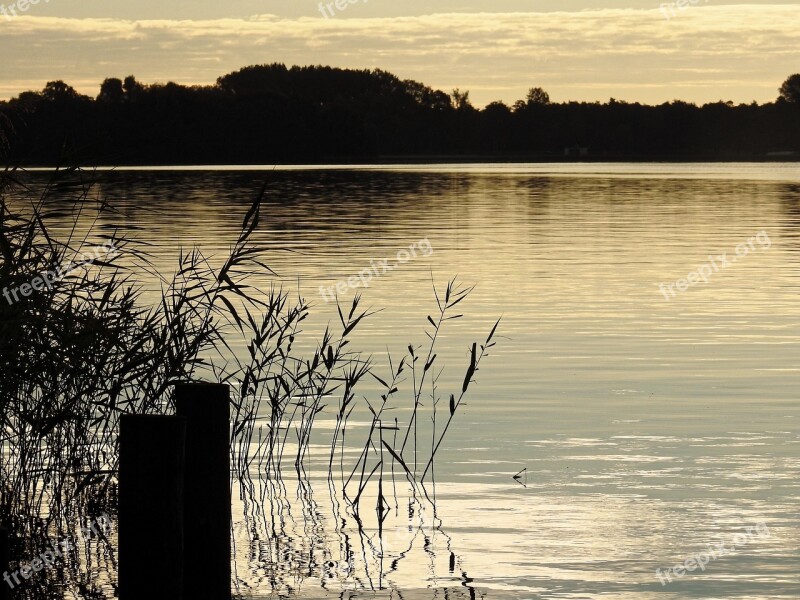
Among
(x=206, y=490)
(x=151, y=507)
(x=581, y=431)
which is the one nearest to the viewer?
(x=151, y=507)

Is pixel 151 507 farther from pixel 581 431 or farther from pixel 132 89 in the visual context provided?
pixel 132 89

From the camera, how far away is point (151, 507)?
6.53 metres

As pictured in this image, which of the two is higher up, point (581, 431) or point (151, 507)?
point (151, 507)

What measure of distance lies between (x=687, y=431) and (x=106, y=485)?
6.16 meters

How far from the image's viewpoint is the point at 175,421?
21.0 ft

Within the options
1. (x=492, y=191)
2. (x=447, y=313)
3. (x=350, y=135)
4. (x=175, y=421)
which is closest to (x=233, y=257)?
(x=175, y=421)

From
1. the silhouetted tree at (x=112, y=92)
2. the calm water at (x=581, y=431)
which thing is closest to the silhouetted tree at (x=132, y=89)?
the silhouetted tree at (x=112, y=92)

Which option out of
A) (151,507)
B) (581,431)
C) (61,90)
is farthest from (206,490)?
(61,90)

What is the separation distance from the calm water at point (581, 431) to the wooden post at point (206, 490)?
141cm

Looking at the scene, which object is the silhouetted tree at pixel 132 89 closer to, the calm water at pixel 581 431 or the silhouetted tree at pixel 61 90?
the silhouetted tree at pixel 61 90

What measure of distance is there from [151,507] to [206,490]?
1.88ft

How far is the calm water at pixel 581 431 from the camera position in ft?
29.4

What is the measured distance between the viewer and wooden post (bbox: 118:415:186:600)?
641cm

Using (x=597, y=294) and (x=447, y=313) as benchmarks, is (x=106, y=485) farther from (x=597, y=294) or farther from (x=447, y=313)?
(x=597, y=294)
